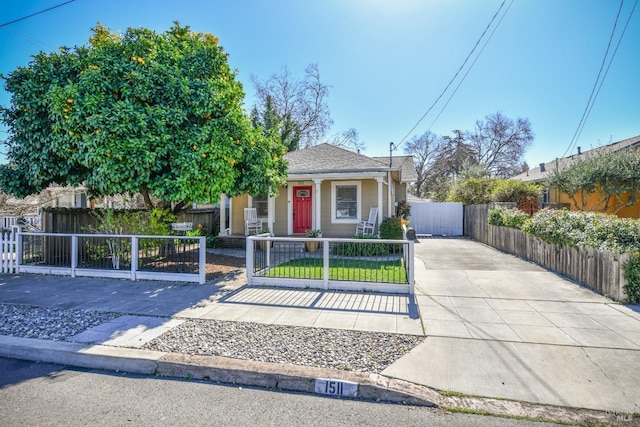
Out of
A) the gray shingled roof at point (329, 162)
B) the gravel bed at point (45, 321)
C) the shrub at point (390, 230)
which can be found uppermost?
the gray shingled roof at point (329, 162)

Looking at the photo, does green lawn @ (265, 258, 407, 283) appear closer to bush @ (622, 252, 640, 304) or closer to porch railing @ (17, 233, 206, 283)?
porch railing @ (17, 233, 206, 283)

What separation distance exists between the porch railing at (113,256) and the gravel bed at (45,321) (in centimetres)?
212

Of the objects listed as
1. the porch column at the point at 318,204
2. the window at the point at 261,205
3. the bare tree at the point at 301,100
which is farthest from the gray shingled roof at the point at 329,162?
the bare tree at the point at 301,100

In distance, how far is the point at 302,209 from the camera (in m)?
13.6

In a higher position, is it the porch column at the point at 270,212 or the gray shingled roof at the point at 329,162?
the gray shingled roof at the point at 329,162

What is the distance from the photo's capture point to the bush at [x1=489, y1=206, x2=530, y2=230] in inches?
434

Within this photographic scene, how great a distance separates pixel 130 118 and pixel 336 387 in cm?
649

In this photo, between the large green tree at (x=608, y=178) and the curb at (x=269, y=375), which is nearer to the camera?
the curb at (x=269, y=375)

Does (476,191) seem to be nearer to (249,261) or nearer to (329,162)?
(329,162)

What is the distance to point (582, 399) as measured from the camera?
9.57ft

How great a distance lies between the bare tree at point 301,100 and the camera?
99.9 ft

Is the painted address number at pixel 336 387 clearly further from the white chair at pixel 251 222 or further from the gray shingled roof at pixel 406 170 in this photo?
the gray shingled roof at pixel 406 170

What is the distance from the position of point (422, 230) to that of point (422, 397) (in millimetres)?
17549

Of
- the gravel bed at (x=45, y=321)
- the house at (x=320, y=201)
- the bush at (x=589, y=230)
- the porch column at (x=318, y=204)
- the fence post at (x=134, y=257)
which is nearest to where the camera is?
the gravel bed at (x=45, y=321)
